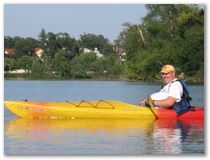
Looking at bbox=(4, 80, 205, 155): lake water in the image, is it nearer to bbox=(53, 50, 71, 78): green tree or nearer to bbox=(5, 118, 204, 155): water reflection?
bbox=(5, 118, 204, 155): water reflection

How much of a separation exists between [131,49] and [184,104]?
1.11m

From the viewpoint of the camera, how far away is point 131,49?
8.92 m

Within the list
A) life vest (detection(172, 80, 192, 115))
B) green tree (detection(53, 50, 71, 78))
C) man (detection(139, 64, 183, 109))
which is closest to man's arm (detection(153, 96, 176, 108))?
man (detection(139, 64, 183, 109))

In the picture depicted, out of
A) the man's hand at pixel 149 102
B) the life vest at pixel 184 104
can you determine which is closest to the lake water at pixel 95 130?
the life vest at pixel 184 104

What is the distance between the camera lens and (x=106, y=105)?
9461 mm

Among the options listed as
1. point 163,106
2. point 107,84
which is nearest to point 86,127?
point 107,84

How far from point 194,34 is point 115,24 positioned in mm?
1104

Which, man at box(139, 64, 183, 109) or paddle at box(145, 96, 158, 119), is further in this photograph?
paddle at box(145, 96, 158, 119)

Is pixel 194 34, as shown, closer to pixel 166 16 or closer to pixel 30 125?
pixel 166 16

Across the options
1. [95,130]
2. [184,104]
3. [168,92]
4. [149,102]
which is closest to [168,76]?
[168,92]

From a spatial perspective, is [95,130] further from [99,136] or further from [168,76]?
[168,76]

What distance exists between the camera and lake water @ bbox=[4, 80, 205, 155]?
718cm

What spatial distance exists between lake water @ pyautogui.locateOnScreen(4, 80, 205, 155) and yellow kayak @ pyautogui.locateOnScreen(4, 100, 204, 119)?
135 mm

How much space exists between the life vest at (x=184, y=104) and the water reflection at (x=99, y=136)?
0.52 ft
